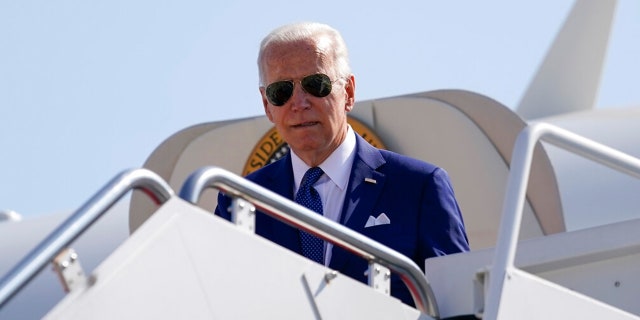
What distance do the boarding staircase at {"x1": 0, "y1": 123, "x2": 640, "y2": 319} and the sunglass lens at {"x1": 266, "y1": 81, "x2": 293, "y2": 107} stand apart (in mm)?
852

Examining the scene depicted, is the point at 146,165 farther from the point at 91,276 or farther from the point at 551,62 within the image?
the point at 91,276

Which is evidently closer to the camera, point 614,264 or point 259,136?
point 614,264

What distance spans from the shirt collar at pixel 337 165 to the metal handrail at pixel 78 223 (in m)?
1.50

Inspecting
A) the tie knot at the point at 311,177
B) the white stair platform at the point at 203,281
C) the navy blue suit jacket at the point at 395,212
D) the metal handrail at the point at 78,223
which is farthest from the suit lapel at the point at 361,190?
the metal handrail at the point at 78,223

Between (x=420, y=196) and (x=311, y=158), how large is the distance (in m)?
0.44

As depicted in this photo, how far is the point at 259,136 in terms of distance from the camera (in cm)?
1277

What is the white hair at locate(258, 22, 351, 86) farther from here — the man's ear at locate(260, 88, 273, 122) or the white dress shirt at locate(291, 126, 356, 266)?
the white dress shirt at locate(291, 126, 356, 266)

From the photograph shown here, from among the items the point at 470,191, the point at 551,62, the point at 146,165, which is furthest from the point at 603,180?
the point at 551,62

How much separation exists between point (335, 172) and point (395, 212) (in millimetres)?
303

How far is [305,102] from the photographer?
5594 millimetres

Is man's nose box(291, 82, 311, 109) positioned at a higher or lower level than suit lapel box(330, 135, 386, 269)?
higher

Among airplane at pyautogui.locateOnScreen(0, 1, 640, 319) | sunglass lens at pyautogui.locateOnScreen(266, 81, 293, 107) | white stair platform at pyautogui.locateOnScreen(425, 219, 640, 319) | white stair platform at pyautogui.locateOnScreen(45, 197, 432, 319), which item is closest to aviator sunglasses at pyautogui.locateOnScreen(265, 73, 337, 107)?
sunglass lens at pyautogui.locateOnScreen(266, 81, 293, 107)

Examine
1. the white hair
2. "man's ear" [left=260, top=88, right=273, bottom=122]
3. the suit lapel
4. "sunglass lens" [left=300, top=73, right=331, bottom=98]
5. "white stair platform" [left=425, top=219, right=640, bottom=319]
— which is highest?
the white hair

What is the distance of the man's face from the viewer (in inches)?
221
